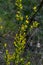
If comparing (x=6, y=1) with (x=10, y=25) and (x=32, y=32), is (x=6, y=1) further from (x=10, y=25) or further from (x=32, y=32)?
(x=32, y=32)

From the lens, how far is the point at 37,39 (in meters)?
4.91

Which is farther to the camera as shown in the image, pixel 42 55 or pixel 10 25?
pixel 10 25

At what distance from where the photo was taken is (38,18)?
5129 mm

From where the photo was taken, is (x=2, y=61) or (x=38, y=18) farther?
(x=38, y=18)

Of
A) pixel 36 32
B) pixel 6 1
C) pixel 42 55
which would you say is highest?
pixel 6 1

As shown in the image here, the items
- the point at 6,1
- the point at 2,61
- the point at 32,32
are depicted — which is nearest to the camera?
the point at 2,61

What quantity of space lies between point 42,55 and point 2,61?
30.5 inches

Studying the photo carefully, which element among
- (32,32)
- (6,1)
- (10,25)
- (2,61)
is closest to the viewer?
(2,61)

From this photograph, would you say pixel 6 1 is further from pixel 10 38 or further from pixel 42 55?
pixel 42 55

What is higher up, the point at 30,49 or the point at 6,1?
the point at 6,1

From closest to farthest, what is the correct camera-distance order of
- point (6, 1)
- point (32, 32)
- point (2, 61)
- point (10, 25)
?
point (2, 61), point (32, 32), point (10, 25), point (6, 1)

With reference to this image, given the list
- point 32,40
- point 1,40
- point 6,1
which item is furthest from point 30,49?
point 6,1

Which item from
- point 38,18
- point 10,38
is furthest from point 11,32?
point 38,18

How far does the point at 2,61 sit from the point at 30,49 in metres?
0.62
